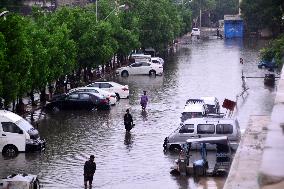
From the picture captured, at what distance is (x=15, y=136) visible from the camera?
2506 centimetres

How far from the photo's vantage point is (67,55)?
41750 mm

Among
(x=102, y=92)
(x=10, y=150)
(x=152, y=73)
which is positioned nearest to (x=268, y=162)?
(x=10, y=150)

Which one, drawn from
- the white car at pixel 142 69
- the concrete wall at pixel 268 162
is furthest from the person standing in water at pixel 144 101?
the concrete wall at pixel 268 162

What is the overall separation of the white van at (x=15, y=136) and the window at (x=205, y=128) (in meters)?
5.52

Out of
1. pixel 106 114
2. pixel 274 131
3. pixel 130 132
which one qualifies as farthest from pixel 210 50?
pixel 274 131

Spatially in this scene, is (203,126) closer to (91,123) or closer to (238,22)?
(91,123)

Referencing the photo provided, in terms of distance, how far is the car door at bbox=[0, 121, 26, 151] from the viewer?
24922 mm

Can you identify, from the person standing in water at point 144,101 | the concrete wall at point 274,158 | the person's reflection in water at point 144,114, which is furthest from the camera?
the person standing in water at point 144,101

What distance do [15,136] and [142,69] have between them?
1240 inches

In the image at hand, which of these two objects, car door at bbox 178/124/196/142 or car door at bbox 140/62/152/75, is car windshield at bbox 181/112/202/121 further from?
car door at bbox 140/62/152/75

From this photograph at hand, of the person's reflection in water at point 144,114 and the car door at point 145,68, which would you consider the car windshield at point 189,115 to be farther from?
the car door at point 145,68

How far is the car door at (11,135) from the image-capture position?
24.9 m

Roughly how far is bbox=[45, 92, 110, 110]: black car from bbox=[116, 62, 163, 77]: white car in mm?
18453

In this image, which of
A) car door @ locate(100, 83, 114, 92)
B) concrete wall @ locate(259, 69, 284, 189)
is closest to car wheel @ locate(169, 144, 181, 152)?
car door @ locate(100, 83, 114, 92)
